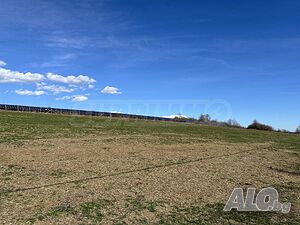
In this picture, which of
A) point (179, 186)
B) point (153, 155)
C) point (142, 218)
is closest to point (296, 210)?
point (179, 186)

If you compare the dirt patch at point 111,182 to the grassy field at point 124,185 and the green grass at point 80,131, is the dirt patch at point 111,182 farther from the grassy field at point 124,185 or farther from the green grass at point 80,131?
the green grass at point 80,131

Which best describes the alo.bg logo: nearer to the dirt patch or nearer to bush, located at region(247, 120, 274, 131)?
the dirt patch

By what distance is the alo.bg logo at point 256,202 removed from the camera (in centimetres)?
955

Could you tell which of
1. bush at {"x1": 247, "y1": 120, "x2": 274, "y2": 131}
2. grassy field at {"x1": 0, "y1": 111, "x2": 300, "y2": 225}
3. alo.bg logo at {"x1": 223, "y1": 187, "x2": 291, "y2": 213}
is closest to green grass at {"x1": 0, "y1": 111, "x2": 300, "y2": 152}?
grassy field at {"x1": 0, "y1": 111, "x2": 300, "y2": 225}

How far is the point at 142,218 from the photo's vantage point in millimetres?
8250

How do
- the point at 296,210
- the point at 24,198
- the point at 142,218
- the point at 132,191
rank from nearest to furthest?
the point at 142,218 → the point at 24,198 → the point at 296,210 → the point at 132,191

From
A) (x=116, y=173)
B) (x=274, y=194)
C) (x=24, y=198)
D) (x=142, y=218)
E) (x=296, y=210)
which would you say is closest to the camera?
(x=142, y=218)

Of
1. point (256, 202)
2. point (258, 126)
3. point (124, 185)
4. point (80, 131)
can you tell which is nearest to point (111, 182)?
point (124, 185)

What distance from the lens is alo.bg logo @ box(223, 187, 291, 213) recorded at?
31.3 feet

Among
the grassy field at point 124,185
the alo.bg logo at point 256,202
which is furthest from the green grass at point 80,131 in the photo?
the alo.bg logo at point 256,202

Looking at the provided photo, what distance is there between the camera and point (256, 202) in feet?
33.3

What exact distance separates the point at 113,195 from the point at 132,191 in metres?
0.74

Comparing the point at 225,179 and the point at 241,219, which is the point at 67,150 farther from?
the point at 241,219

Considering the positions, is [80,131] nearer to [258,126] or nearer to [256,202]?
[256,202]
